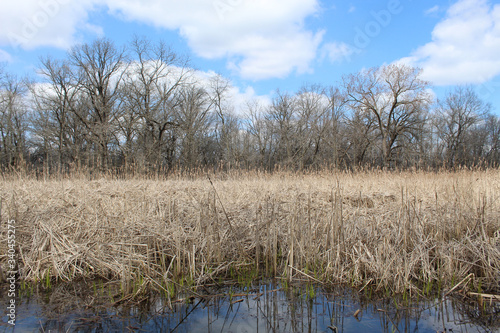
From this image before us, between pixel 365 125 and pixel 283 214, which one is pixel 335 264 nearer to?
pixel 283 214

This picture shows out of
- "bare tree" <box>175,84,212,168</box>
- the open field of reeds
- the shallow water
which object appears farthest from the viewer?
"bare tree" <box>175,84,212,168</box>

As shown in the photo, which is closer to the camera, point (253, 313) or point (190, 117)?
point (253, 313)

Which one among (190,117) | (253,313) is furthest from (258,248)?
(190,117)

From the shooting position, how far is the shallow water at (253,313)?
2.62 meters

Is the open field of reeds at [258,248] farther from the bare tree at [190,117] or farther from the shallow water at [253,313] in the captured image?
the bare tree at [190,117]

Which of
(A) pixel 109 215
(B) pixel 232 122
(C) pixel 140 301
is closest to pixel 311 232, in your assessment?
(C) pixel 140 301

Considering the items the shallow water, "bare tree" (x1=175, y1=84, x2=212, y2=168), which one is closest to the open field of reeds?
the shallow water

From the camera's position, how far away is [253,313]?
2.90 m

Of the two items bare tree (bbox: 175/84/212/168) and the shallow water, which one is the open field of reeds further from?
bare tree (bbox: 175/84/212/168)

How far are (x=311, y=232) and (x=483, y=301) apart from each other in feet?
6.17

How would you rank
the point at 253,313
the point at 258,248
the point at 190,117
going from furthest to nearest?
1. the point at 190,117
2. the point at 258,248
3. the point at 253,313

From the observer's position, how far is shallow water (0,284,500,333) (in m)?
2.62

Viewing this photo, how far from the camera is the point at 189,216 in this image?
4.91 m

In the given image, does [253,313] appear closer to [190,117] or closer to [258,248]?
[258,248]
